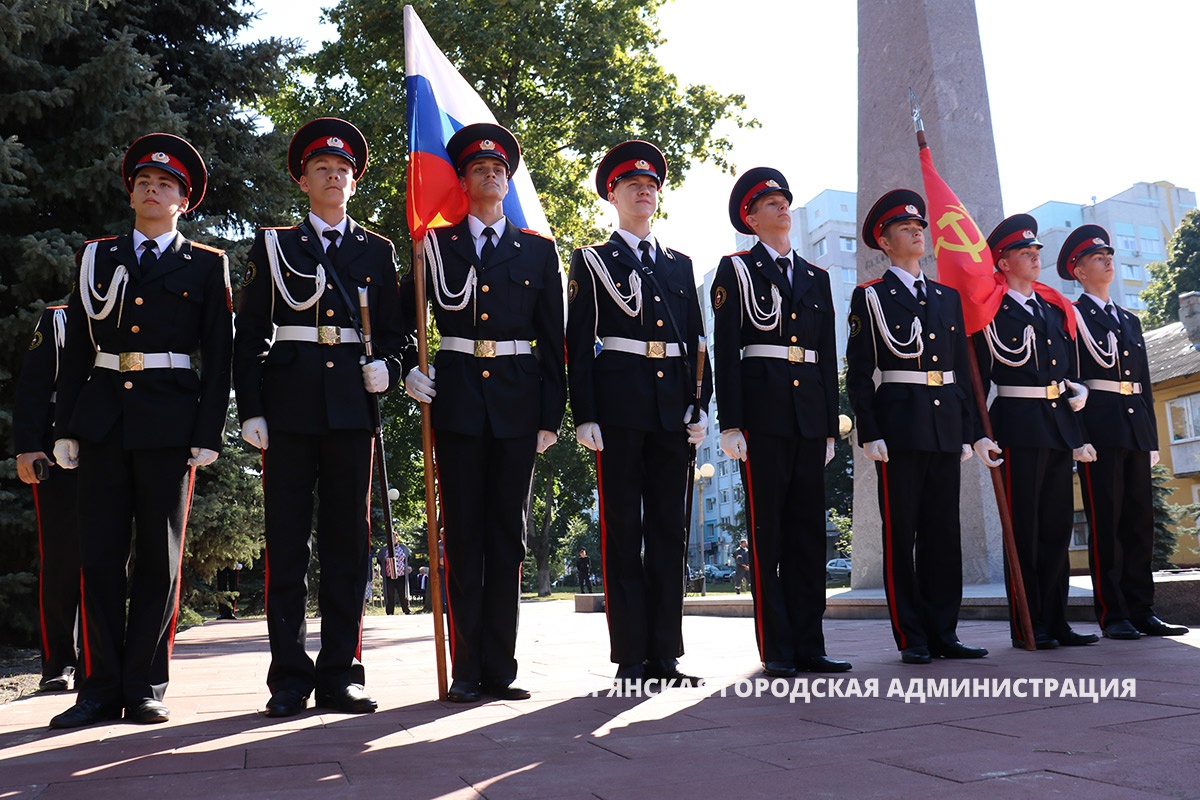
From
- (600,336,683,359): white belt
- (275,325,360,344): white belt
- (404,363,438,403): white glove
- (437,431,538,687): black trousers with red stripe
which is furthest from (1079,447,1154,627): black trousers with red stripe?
(275,325,360,344): white belt

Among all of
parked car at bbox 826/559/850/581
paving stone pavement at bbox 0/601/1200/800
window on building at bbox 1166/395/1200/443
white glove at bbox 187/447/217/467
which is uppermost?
window on building at bbox 1166/395/1200/443

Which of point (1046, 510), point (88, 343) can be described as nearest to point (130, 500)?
point (88, 343)

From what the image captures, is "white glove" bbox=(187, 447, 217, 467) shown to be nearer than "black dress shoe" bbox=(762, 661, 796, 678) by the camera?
Yes

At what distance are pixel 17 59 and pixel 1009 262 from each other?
7832mm

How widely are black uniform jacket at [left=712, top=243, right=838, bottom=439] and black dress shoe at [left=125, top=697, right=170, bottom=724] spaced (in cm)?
273

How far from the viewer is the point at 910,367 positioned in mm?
5508

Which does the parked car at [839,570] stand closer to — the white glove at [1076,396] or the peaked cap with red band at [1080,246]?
the peaked cap with red band at [1080,246]

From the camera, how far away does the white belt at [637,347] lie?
4.89 meters

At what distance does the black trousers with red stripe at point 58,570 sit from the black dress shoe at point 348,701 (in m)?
2.51

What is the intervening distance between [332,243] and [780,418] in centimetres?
222

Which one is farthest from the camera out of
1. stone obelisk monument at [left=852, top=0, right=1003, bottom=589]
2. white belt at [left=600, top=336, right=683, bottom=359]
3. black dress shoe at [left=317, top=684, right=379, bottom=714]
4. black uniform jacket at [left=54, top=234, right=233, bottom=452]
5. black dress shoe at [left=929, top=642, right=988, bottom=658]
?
stone obelisk monument at [left=852, top=0, right=1003, bottom=589]

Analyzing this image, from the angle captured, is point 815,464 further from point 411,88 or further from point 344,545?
point 411,88

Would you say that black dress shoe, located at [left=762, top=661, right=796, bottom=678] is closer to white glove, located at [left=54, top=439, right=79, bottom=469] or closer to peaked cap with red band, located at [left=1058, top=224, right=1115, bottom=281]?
white glove, located at [left=54, top=439, right=79, bottom=469]

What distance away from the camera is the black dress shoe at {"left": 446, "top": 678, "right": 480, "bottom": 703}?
4.40 meters
